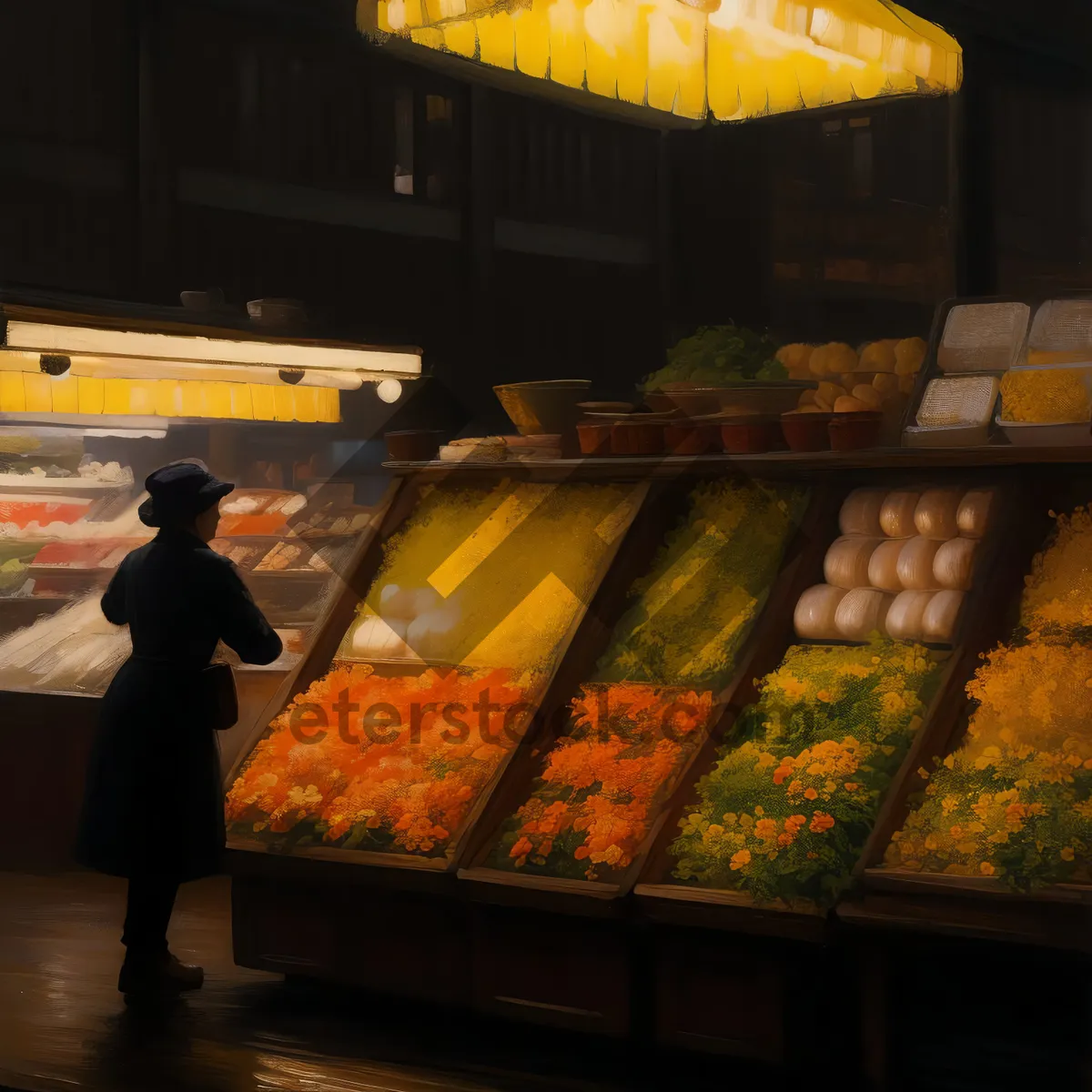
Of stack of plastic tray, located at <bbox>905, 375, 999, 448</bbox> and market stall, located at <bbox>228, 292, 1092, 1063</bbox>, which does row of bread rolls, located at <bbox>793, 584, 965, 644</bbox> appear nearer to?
market stall, located at <bbox>228, 292, 1092, 1063</bbox>

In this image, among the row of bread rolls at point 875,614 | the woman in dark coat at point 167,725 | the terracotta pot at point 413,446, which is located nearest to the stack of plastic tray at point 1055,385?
the row of bread rolls at point 875,614

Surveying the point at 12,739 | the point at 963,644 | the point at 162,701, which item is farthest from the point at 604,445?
the point at 12,739

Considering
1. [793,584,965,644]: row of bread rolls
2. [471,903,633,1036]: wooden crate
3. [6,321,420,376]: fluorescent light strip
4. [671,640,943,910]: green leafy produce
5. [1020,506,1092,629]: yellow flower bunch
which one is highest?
[6,321,420,376]: fluorescent light strip

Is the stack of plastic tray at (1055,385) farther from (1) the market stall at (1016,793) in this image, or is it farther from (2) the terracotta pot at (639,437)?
(2) the terracotta pot at (639,437)

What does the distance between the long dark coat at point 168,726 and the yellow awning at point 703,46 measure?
178 cm

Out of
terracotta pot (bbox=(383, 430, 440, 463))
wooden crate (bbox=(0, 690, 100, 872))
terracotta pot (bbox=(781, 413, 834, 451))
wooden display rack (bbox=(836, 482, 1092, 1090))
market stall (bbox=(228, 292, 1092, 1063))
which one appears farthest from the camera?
wooden crate (bbox=(0, 690, 100, 872))

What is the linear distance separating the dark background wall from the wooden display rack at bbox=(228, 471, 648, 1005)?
1.94m

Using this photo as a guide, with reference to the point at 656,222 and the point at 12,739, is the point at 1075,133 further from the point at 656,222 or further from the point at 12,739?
the point at 12,739

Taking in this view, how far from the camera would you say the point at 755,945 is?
3328 mm

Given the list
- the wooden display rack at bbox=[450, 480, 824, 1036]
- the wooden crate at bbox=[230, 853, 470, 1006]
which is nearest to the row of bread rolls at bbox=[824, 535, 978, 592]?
the wooden display rack at bbox=[450, 480, 824, 1036]

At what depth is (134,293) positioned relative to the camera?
672 centimetres

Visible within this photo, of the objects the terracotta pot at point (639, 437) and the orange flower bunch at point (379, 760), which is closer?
the orange flower bunch at point (379, 760)

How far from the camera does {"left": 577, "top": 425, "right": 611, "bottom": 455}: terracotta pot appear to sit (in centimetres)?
417

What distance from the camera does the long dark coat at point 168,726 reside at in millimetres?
4160
